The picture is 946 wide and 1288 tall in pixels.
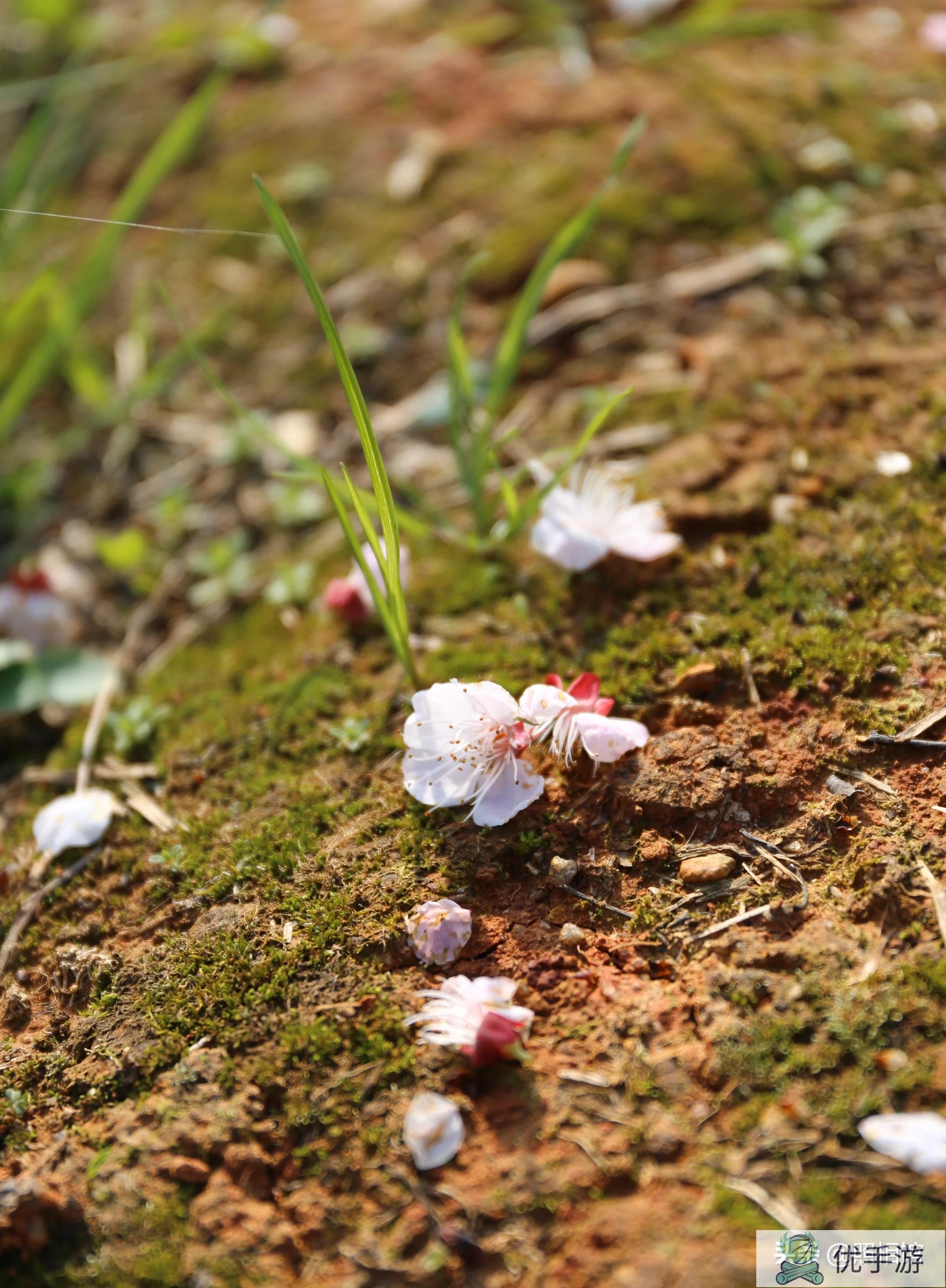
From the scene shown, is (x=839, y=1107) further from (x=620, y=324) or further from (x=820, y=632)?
(x=620, y=324)

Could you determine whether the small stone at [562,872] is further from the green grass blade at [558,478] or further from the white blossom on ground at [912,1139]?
the green grass blade at [558,478]

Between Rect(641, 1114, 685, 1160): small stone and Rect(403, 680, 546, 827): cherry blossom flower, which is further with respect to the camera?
Rect(403, 680, 546, 827): cherry blossom flower

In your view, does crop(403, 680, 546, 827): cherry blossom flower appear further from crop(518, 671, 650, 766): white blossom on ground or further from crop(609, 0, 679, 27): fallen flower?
crop(609, 0, 679, 27): fallen flower

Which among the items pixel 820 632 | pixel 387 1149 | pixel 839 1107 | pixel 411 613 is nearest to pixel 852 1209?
pixel 839 1107

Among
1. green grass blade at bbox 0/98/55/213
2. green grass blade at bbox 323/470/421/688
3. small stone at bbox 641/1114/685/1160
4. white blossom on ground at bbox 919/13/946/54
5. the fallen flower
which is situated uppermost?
green grass blade at bbox 0/98/55/213

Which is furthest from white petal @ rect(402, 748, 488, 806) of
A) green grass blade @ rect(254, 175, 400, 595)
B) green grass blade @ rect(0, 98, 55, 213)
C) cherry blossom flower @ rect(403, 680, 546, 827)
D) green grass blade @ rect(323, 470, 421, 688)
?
green grass blade @ rect(0, 98, 55, 213)

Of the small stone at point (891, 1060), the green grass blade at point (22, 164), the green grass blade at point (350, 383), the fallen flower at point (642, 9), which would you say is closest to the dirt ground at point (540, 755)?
the small stone at point (891, 1060)

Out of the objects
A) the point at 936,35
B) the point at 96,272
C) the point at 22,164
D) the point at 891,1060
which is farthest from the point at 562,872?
the point at 936,35

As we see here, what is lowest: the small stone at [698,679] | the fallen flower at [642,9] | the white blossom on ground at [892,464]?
the small stone at [698,679]
